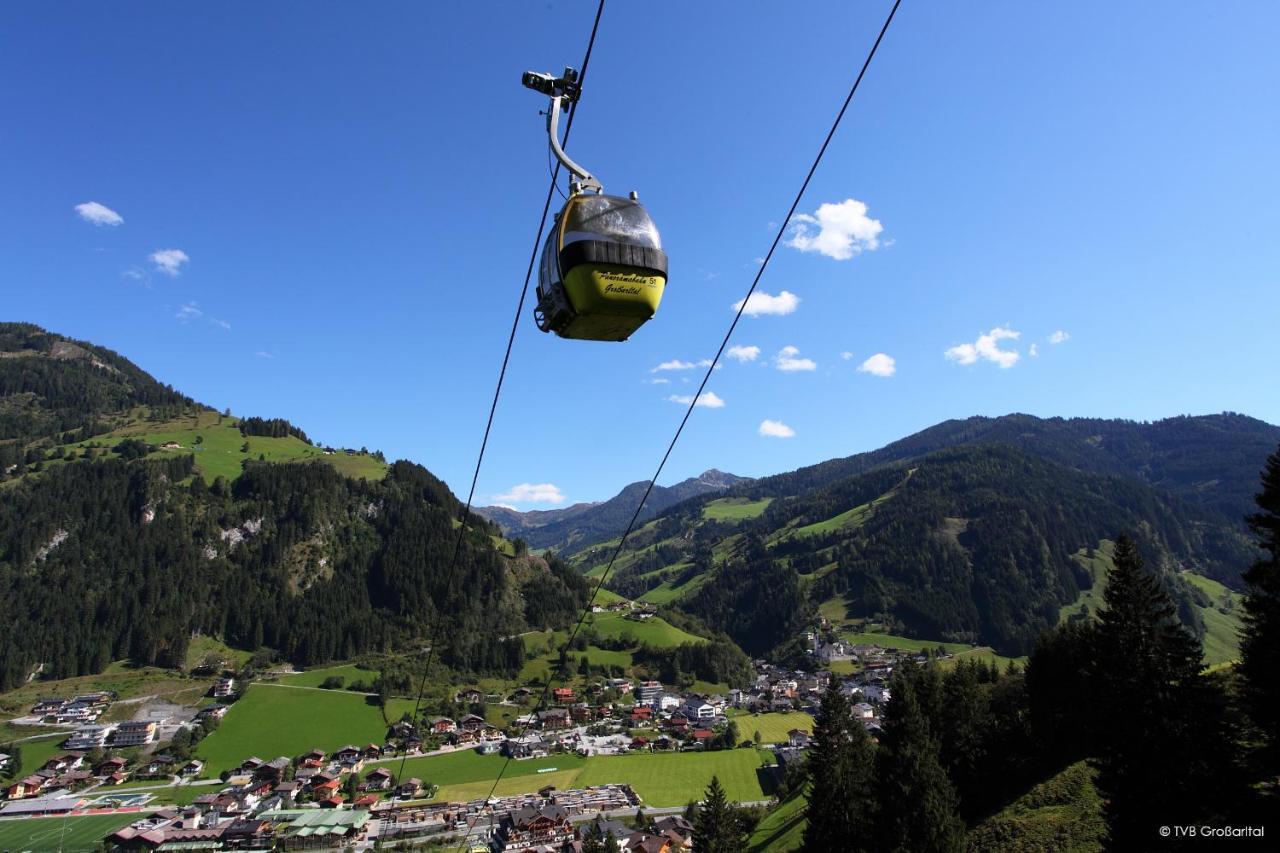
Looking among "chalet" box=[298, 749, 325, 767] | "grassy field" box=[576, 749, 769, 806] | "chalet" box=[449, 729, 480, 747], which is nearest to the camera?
"grassy field" box=[576, 749, 769, 806]

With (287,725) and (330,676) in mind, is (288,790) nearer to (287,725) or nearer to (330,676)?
(287,725)

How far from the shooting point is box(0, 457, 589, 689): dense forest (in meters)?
155

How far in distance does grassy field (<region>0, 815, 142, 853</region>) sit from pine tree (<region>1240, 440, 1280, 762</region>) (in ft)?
337

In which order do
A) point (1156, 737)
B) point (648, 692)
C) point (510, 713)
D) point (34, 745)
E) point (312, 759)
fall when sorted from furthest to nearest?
point (648, 692)
point (510, 713)
point (34, 745)
point (312, 759)
point (1156, 737)

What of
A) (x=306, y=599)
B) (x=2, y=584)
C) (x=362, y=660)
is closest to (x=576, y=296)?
(x=362, y=660)

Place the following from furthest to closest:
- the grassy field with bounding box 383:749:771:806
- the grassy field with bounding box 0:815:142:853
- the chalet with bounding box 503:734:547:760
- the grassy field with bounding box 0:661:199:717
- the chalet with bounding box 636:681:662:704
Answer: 1. the chalet with bounding box 636:681:662:704
2. the grassy field with bounding box 0:661:199:717
3. the chalet with bounding box 503:734:547:760
4. the grassy field with bounding box 383:749:771:806
5. the grassy field with bounding box 0:815:142:853

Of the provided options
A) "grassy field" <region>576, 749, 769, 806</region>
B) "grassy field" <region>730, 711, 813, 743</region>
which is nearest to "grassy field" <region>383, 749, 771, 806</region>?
"grassy field" <region>576, 749, 769, 806</region>

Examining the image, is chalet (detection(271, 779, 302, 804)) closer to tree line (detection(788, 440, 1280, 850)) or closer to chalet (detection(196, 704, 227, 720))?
chalet (detection(196, 704, 227, 720))

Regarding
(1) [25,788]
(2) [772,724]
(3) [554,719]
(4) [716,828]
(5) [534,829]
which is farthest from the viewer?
(3) [554,719]

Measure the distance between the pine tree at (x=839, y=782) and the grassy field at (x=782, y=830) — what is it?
7.50 metres

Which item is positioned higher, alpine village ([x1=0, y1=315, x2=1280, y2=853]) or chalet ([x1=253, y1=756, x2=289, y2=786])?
alpine village ([x1=0, y1=315, x2=1280, y2=853])

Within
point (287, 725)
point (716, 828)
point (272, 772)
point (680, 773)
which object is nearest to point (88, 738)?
point (287, 725)

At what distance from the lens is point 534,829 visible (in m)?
73.5

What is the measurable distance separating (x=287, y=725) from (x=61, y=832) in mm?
42682
